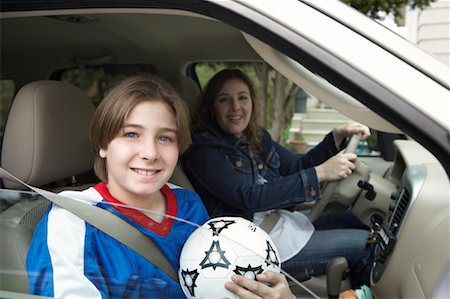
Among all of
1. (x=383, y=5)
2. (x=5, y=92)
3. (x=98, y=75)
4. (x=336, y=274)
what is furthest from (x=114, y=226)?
(x=383, y=5)

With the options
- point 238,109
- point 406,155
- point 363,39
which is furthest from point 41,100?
point 406,155

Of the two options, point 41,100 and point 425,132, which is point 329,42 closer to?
point 425,132

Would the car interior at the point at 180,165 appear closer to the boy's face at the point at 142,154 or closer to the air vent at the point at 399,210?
the air vent at the point at 399,210

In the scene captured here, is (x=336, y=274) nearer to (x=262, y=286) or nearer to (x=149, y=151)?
(x=262, y=286)

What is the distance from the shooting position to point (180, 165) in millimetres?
2293

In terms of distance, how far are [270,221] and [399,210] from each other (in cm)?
65

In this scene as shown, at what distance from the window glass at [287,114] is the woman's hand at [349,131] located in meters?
0.10

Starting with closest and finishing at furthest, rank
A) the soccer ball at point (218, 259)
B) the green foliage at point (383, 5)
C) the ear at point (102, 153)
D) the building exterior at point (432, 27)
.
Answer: the soccer ball at point (218, 259) < the ear at point (102, 153) < the green foliage at point (383, 5) < the building exterior at point (432, 27)

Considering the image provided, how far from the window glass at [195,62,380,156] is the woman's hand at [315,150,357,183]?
17.8 inches

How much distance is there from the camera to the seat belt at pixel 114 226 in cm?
133

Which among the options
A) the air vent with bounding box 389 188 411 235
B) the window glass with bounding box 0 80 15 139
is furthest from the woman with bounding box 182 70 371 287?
the window glass with bounding box 0 80 15 139

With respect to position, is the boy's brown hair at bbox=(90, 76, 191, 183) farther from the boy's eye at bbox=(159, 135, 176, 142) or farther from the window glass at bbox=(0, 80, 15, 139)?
the window glass at bbox=(0, 80, 15, 139)

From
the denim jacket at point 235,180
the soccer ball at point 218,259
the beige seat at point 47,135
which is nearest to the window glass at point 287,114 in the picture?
the denim jacket at point 235,180

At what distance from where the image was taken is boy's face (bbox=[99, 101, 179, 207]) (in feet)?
4.86
